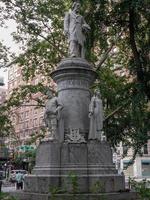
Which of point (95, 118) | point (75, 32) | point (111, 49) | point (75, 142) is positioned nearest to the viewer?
point (75, 142)

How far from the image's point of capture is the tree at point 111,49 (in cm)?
1802

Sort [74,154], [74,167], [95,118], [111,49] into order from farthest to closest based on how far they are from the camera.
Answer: [111,49] < [95,118] < [74,154] < [74,167]

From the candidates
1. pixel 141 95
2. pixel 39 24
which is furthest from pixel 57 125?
pixel 39 24

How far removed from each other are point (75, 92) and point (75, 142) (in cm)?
194

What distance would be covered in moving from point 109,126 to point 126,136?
2.04m

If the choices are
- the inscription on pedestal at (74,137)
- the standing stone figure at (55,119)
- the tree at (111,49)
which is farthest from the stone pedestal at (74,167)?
the tree at (111,49)

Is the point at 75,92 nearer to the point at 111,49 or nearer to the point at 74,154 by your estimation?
the point at 74,154

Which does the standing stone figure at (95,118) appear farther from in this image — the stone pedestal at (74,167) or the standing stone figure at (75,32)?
the standing stone figure at (75,32)

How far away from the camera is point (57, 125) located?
13.1 meters

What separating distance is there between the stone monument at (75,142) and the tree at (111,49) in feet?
Answer: 12.0

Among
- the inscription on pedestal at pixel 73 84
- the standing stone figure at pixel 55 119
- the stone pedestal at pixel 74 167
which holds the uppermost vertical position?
the inscription on pedestal at pixel 73 84

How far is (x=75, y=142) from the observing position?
12.8m

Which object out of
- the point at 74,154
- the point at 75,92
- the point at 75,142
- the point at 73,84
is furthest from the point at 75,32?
the point at 74,154

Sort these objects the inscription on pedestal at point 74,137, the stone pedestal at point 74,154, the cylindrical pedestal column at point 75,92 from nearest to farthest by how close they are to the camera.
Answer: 1. the stone pedestal at point 74,154
2. the inscription on pedestal at point 74,137
3. the cylindrical pedestal column at point 75,92
